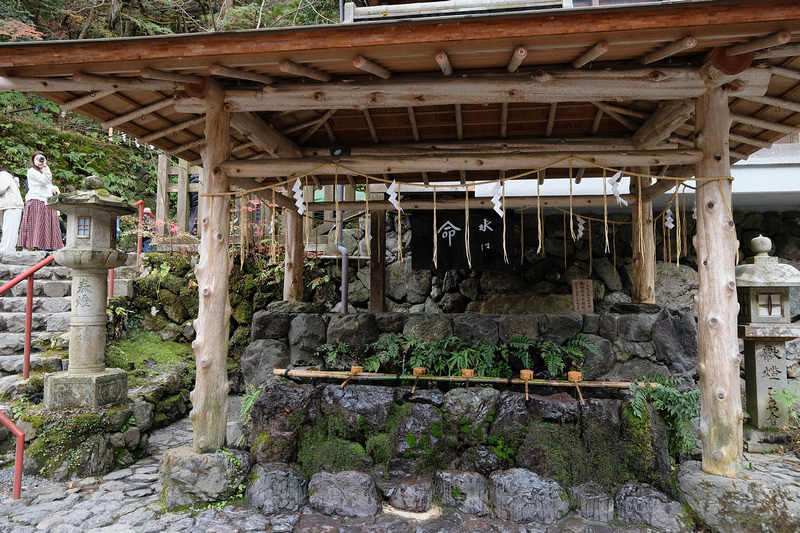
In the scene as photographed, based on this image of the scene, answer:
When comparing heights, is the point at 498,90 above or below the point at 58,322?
above

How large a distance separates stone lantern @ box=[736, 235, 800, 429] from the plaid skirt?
12.9 metres

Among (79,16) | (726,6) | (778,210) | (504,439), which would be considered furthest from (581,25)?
(79,16)

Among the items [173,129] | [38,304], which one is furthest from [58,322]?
[173,129]

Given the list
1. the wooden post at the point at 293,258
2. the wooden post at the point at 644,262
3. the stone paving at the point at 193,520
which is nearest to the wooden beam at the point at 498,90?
the wooden post at the point at 644,262

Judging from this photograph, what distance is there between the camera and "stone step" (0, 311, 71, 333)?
757cm

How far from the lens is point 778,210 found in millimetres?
10086

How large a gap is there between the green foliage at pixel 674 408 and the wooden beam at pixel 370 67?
4.52 meters

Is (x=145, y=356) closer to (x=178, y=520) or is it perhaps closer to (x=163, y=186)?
(x=178, y=520)

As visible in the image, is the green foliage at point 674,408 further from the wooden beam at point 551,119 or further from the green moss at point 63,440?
the green moss at point 63,440

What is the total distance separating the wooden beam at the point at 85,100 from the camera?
4.93 metres

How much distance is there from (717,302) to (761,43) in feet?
7.91

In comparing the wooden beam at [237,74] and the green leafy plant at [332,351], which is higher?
the wooden beam at [237,74]

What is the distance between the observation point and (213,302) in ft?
17.0

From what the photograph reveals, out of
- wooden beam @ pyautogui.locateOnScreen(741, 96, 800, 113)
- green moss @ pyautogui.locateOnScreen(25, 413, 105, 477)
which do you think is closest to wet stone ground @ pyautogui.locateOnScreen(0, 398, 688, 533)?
green moss @ pyautogui.locateOnScreen(25, 413, 105, 477)
